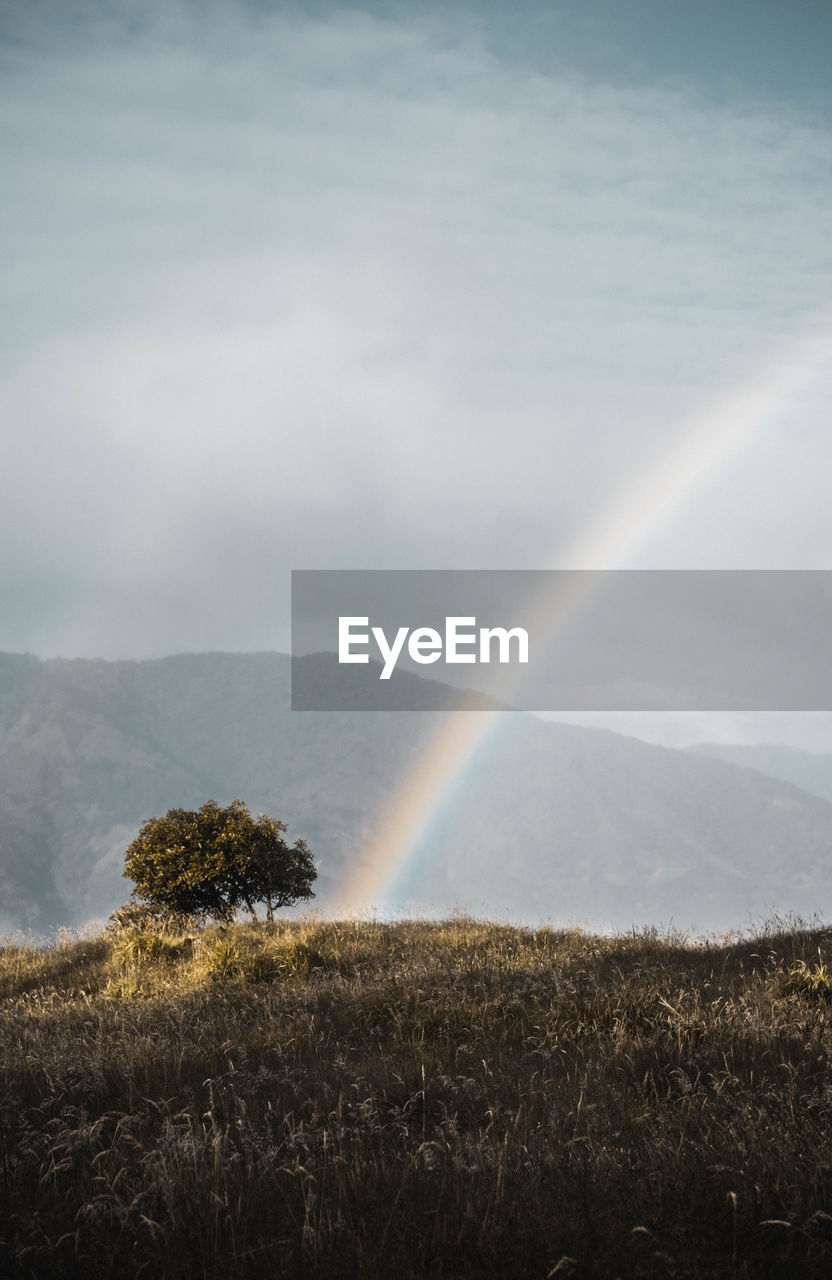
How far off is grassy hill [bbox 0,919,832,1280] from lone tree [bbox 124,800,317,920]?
268 inches

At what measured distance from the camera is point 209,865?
57.4ft

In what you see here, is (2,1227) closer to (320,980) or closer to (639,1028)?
(639,1028)

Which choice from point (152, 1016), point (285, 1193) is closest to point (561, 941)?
point (152, 1016)

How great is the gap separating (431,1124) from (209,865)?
13.3m

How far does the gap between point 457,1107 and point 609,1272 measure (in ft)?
8.04

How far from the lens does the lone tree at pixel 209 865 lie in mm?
17656

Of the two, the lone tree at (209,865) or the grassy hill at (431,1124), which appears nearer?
the grassy hill at (431,1124)

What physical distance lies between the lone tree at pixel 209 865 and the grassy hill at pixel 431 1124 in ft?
22.3

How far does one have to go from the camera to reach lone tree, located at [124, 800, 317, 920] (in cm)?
1766

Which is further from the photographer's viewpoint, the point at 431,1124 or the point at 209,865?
the point at 209,865

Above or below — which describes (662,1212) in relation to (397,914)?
above

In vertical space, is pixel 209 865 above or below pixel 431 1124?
above

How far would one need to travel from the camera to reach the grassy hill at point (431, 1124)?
3.39 meters

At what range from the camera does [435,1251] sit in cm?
337
